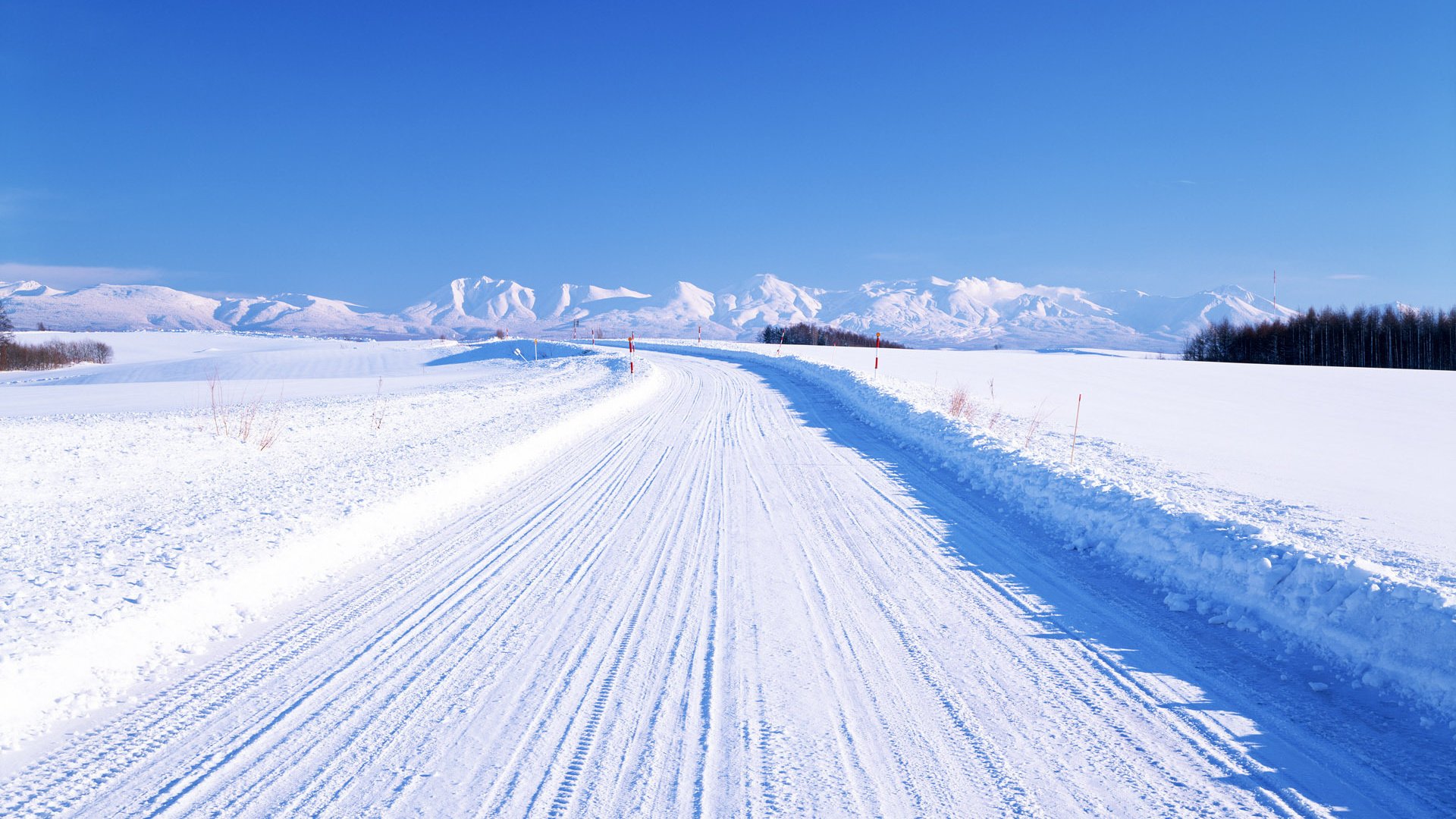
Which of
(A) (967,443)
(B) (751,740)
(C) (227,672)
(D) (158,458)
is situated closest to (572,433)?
(D) (158,458)

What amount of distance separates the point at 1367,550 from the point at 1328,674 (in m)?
2.66

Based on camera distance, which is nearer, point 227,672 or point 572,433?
point 227,672

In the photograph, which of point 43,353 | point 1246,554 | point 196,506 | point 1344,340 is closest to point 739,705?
point 1246,554

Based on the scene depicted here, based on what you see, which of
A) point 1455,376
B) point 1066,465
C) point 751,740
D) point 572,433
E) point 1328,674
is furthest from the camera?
point 1455,376

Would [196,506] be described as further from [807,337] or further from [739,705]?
[807,337]

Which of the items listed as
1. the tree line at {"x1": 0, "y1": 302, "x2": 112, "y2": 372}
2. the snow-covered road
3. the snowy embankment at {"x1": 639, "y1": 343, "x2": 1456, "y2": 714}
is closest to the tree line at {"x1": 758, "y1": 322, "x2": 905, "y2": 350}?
the tree line at {"x1": 0, "y1": 302, "x2": 112, "y2": 372}

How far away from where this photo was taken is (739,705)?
3.51 meters

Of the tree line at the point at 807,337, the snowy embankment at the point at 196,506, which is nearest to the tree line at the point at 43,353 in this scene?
the snowy embankment at the point at 196,506

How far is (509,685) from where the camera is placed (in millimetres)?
3670

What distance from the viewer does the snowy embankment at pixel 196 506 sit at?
395 centimetres

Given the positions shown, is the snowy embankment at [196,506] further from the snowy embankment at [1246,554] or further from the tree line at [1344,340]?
the tree line at [1344,340]

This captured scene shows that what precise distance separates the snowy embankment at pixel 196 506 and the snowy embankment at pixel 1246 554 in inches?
236

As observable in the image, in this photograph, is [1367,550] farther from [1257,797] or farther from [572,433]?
[572,433]

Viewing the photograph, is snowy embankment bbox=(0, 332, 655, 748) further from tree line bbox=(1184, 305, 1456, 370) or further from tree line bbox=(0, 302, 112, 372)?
tree line bbox=(1184, 305, 1456, 370)
